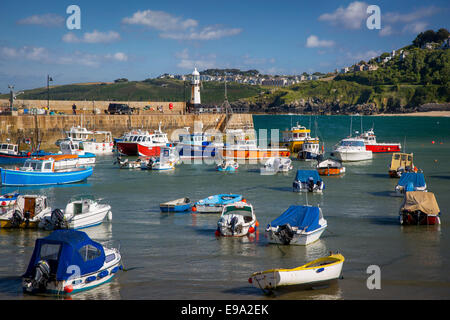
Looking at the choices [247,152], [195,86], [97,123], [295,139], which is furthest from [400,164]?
[195,86]

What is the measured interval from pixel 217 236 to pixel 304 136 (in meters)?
45.3

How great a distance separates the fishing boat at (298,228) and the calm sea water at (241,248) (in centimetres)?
39

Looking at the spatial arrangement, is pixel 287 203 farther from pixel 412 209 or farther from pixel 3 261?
pixel 3 261

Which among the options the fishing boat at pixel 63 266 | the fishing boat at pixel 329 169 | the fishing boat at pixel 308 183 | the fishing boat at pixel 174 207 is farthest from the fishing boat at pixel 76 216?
the fishing boat at pixel 329 169

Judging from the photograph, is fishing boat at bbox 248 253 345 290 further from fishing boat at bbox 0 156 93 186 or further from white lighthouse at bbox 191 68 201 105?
white lighthouse at bbox 191 68 201 105

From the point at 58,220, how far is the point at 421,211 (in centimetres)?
1709

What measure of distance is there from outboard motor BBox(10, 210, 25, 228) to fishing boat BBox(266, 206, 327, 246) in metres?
11.4

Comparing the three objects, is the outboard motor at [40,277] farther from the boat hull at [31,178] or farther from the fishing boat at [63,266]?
the boat hull at [31,178]

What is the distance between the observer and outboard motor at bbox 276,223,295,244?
70.0 feet

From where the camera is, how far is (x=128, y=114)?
267 ft

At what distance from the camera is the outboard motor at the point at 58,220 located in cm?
2338

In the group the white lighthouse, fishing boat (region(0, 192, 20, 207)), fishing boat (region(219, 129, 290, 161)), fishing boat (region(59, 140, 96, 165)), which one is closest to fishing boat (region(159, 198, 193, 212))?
fishing boat (region(0, 192, 20, 207))
